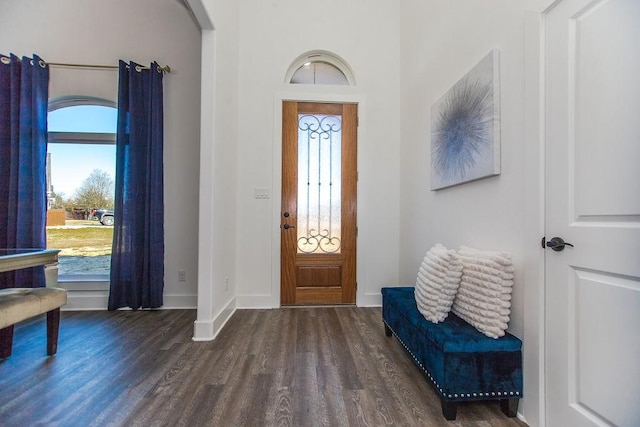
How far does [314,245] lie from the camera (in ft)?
10.2

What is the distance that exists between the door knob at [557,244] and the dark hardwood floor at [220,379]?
886 millimetres

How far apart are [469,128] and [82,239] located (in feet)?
A: 13.1

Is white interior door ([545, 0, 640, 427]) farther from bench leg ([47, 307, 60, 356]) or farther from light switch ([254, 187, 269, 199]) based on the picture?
bench leg ([47, 307, 60, 356])

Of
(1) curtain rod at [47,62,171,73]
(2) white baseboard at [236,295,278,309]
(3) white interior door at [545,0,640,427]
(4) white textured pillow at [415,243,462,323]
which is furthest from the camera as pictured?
(2) white baseboard at [236,295,278,309]

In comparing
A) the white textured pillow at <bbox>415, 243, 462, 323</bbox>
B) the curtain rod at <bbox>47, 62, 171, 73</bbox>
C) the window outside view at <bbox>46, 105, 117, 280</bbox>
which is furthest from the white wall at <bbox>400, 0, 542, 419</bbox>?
the window outside view at <bbox>46, 105, 117, 280</bbox>

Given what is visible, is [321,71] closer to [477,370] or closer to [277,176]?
[277,176]

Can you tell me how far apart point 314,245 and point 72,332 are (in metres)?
2.29

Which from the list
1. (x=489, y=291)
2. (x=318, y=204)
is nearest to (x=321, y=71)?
(x=318, y=204)

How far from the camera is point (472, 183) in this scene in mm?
1788

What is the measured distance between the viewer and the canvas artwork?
61.2 inches

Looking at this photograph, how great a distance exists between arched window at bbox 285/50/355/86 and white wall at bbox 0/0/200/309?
3.65ft

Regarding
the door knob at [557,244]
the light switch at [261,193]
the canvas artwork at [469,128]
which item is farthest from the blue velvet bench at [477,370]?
the light switch at [261,193]

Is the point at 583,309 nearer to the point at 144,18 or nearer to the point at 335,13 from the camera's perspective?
the point at 335,13

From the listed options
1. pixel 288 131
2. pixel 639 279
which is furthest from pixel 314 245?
pixel 639 279
